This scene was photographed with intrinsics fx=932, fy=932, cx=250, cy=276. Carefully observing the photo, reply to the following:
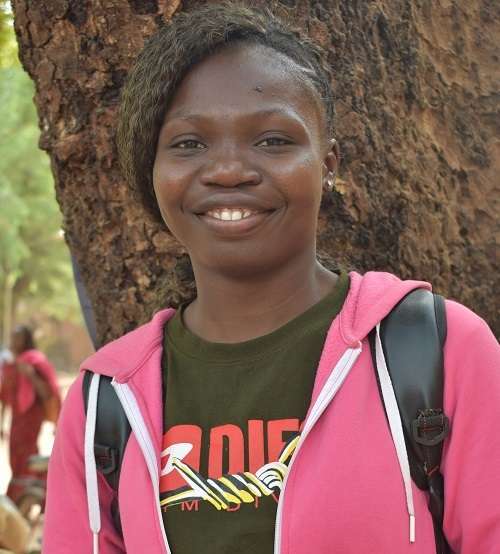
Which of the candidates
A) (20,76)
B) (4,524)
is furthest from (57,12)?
(20,76)

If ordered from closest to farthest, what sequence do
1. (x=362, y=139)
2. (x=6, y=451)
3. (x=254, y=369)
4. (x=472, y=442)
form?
(x=472, y=442), (x=254, y=369), (x=362, y=139), (x=6, y=451)

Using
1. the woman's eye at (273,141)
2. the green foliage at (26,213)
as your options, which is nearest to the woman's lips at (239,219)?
the woman's eye at (273,141)

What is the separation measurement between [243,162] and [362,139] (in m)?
0.84

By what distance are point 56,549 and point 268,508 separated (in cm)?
51

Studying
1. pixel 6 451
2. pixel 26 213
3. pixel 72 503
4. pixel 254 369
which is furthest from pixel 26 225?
pixel 254 369

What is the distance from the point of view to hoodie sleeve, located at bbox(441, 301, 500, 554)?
161 cm

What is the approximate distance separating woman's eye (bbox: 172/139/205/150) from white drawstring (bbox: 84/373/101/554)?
1.80 feet

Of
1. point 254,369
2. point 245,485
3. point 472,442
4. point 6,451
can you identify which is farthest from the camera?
point 6,451

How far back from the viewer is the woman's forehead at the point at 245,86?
184 cm

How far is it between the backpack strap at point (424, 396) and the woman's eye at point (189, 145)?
542 mm

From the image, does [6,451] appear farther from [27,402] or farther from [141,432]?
[141,432]

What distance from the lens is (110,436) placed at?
75.9 inches

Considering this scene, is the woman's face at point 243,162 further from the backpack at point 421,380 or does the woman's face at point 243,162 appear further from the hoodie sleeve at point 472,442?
the hoodie sleeve at point 472,442

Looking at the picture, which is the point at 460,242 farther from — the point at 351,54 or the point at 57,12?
the point at 57,12
